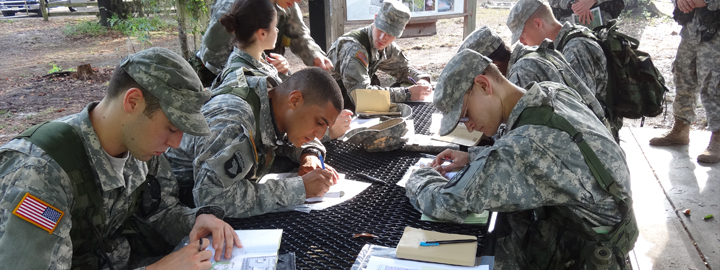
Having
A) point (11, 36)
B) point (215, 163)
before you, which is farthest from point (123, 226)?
point (11, 36)

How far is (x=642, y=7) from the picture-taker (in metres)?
10.7

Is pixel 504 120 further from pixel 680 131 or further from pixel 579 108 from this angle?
pixel 680 131

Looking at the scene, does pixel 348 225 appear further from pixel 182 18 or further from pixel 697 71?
pixel 182 18

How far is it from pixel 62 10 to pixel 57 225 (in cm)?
1624

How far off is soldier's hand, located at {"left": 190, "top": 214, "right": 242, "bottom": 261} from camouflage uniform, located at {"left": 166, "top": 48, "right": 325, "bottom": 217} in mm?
200

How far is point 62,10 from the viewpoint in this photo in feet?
48.9

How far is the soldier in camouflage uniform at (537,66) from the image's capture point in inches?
110

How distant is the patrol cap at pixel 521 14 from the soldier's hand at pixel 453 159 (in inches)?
53.6

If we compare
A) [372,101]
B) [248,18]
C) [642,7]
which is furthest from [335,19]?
[642,7]

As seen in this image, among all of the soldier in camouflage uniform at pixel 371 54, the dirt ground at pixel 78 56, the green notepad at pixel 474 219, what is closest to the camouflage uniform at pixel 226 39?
the soldier in camouflage uniform at pixel 371 54

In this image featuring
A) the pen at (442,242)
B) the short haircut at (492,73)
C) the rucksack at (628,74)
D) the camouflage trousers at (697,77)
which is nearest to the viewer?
the pen at (442,242)

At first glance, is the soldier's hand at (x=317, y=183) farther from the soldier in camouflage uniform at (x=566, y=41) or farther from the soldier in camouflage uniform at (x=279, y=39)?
the soldier in camouflage uniform at (x=566, y=41)

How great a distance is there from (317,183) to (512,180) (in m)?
0.80

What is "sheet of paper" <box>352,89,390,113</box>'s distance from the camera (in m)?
3.22
